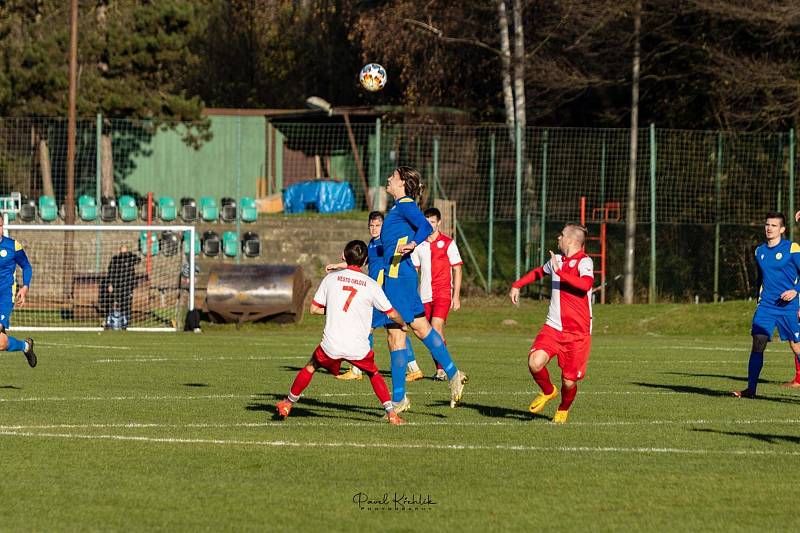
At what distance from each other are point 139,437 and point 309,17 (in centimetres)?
5168

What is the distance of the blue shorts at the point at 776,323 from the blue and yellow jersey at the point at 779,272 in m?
0.06

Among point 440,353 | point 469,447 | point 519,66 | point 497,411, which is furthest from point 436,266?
point 519,66

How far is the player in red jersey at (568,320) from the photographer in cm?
1138

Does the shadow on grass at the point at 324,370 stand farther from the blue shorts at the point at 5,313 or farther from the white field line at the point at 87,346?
the white field line at the point at 87,346

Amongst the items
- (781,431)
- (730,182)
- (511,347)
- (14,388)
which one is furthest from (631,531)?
(730,182)

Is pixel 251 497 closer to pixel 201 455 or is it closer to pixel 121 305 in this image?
pixel 201 455

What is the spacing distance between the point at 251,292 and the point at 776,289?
1338cm

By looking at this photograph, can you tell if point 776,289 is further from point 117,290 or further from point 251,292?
point 117,290

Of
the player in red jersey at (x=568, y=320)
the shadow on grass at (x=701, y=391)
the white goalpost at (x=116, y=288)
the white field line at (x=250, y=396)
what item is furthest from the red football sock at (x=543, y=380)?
the white goalpost at (x=116, y=288)

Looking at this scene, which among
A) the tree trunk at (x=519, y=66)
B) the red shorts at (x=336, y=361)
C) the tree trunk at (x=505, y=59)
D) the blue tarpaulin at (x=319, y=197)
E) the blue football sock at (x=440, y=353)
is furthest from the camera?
the blue tarpaulin at (x=319, y=197)

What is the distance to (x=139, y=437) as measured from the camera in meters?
10.2

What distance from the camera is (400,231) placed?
473 inches

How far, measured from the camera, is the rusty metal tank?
25734 millimetres

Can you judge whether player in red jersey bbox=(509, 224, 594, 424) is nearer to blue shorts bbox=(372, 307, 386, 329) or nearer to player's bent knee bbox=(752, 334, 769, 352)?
blue shorts bbox=(372, 307, 386, 329)
